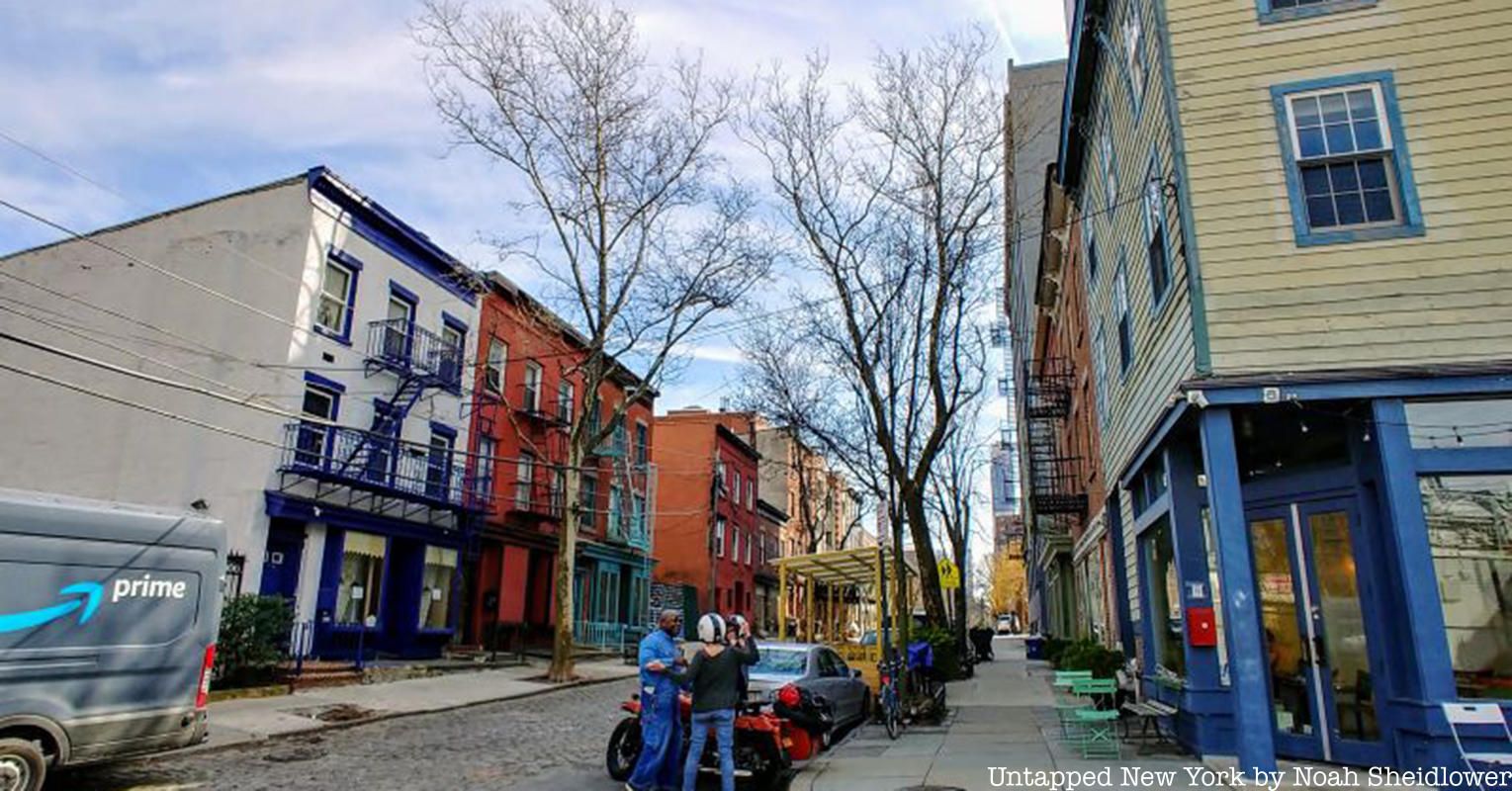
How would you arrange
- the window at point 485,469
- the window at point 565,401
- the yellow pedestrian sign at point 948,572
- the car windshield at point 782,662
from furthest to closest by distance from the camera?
the window at point 565,401, the window at point 485,469, the yellow pedestrian sign at point 948,572, the car windshield at point 782,662

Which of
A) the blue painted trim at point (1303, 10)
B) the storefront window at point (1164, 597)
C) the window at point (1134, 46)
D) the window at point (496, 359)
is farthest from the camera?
the window at point (496, 359)

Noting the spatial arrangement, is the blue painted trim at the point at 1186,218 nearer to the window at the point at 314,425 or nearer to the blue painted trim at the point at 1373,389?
the blue painted trim at the point at 1373,389

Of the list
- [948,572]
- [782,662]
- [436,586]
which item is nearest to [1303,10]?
[782,662]

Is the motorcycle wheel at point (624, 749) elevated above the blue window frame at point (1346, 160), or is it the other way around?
the blue window frame at point (1346, 160)

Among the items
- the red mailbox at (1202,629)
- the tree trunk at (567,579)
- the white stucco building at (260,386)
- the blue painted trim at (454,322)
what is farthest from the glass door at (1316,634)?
the blue painted trim at (454,322)

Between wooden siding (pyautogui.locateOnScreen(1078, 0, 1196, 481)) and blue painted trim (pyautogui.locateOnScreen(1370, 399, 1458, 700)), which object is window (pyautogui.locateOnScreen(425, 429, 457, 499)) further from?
blue painted trim (pyautogui.locateOnScreen(1370, 399, 1458, 700))

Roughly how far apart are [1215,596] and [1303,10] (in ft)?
20.8

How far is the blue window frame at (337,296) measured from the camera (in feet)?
67.2

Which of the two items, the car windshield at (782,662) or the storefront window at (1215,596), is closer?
the storefront window at (1215,596)

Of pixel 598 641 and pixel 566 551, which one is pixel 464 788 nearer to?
pixel 566 551

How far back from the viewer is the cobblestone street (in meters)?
9.20

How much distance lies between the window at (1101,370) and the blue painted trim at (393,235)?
642 inches

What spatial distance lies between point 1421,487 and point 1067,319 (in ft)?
47.5

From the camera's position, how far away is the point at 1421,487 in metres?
8.08
